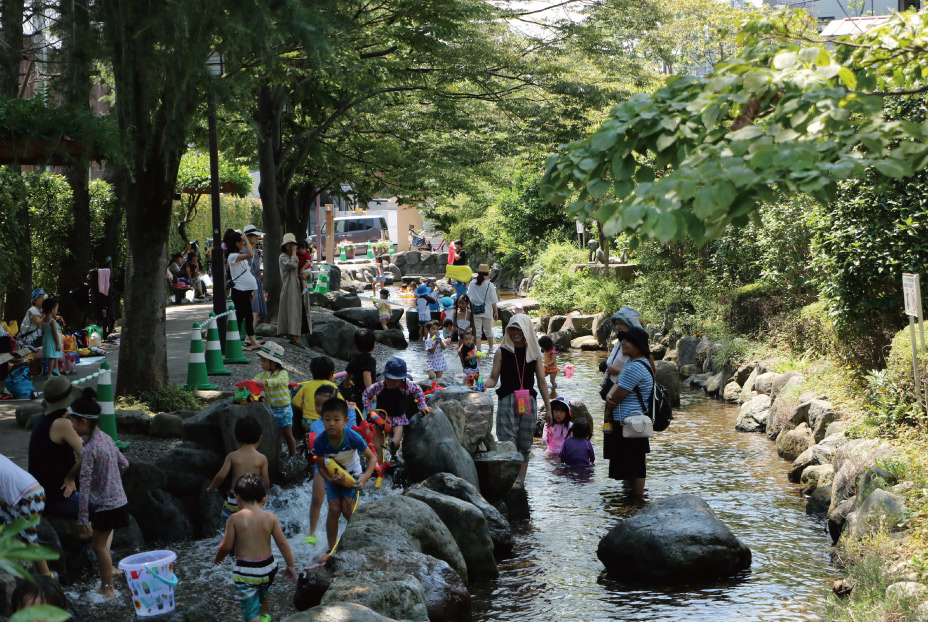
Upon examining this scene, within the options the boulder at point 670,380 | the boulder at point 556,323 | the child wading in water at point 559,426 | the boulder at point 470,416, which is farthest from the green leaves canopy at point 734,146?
the boulder at point 556,323

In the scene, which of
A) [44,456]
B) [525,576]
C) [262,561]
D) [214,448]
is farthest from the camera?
[214,448]

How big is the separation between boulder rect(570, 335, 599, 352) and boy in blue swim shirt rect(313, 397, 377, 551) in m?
15.0

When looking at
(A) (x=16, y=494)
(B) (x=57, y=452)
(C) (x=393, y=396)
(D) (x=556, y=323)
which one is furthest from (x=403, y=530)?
(D) (x=556, y=323)

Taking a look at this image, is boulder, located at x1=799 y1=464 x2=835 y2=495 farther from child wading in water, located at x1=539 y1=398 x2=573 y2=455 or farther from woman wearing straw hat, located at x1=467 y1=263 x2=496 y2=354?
woman wearing straw hat, located at x1=467 y1=263 x2=496 y2=354

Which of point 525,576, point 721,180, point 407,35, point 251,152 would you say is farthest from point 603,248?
point 721,180

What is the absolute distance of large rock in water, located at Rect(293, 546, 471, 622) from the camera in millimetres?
6211

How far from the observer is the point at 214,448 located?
873 cm

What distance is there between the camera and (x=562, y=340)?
2217cm

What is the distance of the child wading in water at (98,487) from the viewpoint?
21.0ft

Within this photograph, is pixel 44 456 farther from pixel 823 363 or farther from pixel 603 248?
pixel 603 248

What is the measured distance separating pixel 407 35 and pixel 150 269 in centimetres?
651

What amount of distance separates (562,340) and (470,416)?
11.6 metres

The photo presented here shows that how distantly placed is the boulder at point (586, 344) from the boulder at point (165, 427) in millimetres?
14072

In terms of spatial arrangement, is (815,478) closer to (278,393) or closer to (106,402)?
(278,393)
